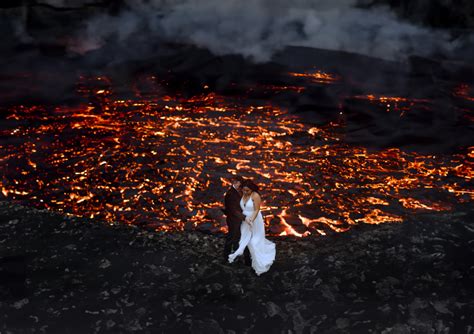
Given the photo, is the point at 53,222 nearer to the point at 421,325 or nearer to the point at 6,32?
the point at 421,325

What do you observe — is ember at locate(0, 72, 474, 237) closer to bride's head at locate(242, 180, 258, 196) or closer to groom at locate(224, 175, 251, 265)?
groom at locate(224, 175, 251, 265)

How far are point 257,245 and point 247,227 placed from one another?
1.16ft

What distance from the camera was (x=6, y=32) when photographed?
73.5 ft

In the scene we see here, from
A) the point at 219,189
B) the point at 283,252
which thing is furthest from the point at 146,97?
the point at 283,252

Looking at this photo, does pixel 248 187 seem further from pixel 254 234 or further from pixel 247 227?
pixel 254 234

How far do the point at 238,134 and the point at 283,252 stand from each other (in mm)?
5931

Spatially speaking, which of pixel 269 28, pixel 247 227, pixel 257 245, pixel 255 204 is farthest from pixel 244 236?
pixel 269 28

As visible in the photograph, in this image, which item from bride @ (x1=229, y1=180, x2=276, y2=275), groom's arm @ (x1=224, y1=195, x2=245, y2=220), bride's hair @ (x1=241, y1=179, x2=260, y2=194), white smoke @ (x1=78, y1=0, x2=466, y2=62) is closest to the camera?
bride's hair @ (x1=241, y1=179, x2=260, y2=194)

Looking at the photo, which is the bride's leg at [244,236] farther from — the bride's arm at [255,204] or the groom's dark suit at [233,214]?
the bride's arm at [255,204]

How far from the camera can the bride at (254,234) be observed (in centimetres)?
675

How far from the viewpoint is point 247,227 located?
23.2ft

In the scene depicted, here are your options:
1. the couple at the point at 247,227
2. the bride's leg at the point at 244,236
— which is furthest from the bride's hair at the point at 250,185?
the bride's leg at the point at 244,236

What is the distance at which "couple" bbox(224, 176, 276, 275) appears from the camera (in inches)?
266

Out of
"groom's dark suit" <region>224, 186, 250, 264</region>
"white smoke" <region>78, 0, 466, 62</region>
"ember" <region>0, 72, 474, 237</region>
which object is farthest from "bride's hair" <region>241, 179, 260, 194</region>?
"white smoke" <region>78, 0, 466, 62</region>
